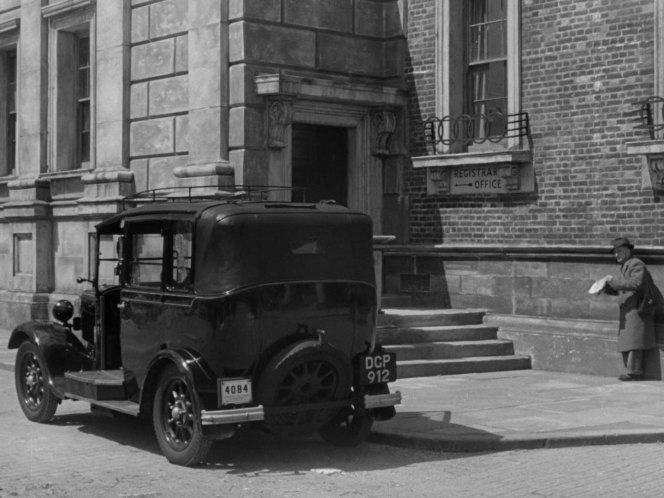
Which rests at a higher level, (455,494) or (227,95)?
(227,95)

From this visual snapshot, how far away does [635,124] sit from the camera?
14.7 metres

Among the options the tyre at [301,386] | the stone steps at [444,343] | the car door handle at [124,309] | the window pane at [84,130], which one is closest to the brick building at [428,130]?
the stone steps at [444,343]

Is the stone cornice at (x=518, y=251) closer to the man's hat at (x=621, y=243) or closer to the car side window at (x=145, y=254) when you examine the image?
the man's hat at (x=621, y=243)

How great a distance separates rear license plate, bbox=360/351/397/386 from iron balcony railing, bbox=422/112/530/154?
7.04m

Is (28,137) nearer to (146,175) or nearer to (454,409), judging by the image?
(146,175)

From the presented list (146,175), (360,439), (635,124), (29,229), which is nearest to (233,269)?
(360,439)

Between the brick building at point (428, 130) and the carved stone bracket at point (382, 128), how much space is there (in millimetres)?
30

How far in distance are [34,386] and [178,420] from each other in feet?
8.90

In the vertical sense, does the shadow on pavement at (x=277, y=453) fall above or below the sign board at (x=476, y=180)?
below

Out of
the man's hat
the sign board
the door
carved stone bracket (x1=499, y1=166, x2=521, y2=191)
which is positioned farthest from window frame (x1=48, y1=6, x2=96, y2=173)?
the man's hat

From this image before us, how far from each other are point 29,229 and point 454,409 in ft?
35.6

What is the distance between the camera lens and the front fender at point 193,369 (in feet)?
29.5

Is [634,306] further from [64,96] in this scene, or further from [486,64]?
[64,96]

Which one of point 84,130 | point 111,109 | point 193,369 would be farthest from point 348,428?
point 84,130
